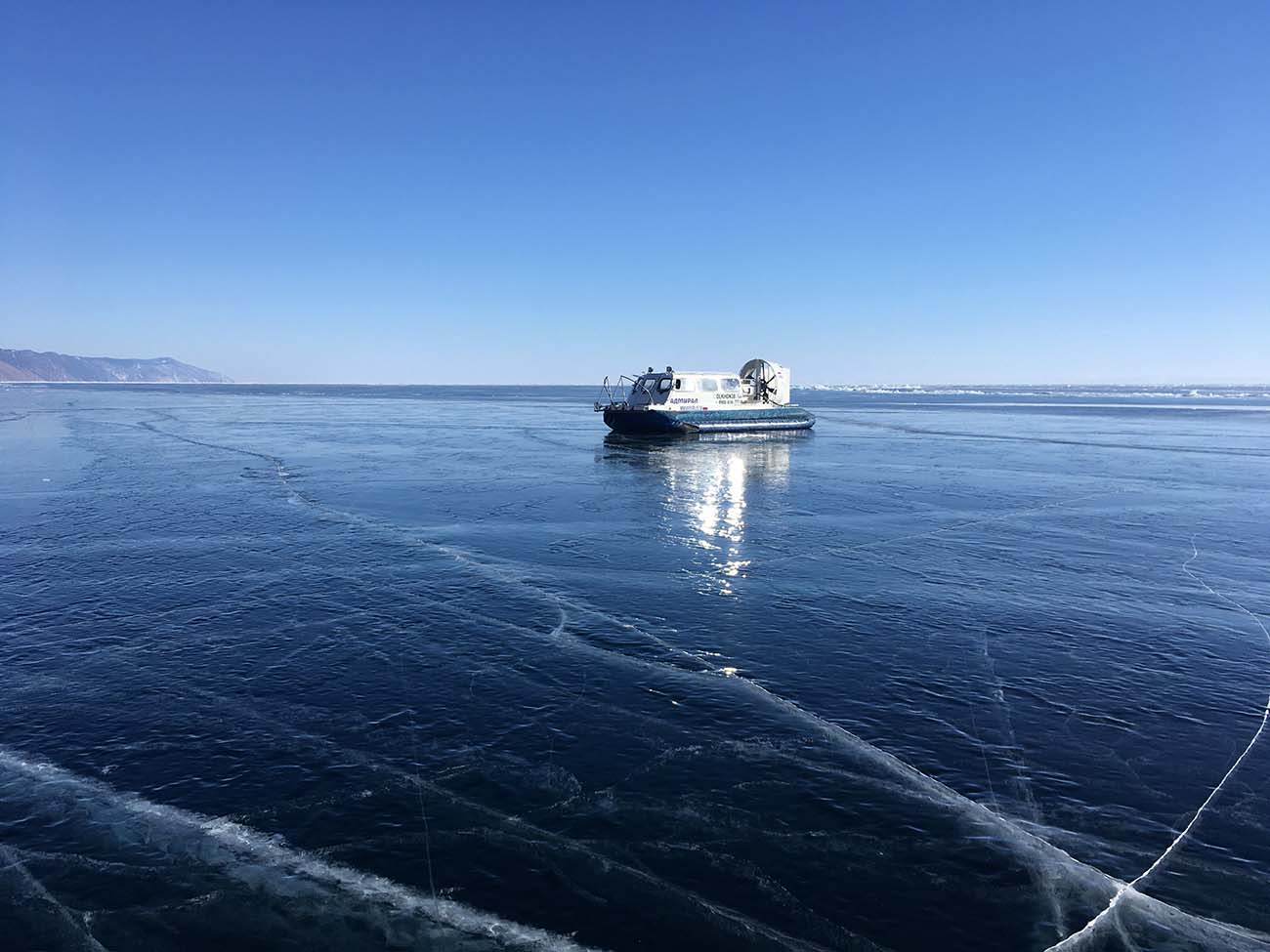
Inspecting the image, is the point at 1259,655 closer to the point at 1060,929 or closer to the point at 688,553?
the point at 1060,929

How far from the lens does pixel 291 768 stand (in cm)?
1212

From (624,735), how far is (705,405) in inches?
2752

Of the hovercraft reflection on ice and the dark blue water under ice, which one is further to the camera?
the hovercraft reflection on ice

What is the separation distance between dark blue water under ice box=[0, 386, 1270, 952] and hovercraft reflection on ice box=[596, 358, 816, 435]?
150 feet

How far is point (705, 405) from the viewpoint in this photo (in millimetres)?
81438

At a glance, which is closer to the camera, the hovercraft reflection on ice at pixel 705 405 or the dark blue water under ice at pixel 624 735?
the dark blue water under ice at pixel 624 735

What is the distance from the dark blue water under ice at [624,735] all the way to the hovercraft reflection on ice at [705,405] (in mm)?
45666

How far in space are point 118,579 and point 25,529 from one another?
1137 cm

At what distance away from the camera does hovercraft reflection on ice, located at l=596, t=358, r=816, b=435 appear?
77250 mm

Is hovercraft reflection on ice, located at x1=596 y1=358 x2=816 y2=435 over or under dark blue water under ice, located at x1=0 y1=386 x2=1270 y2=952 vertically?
over

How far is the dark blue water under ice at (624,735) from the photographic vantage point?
29.9 feet

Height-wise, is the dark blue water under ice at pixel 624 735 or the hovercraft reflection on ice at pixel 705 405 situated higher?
the hovercraft reflection on ice at pixel 705 405

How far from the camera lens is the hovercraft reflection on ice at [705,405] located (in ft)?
253

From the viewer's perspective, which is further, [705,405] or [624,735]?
[705,405]
